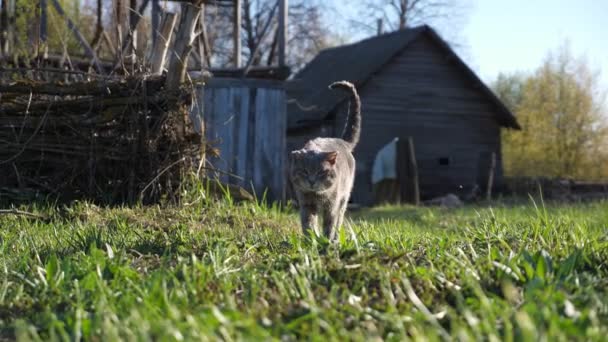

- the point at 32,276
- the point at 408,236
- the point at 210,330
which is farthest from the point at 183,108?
the point at 210,330

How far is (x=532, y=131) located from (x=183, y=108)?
29855 millimetres

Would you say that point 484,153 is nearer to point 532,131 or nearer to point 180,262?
point 532,131

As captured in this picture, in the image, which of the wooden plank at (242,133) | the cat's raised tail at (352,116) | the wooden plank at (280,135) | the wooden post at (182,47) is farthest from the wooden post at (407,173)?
the wooden post at (182,47)

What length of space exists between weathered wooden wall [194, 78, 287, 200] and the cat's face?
6.74m

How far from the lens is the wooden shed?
73.8 feet

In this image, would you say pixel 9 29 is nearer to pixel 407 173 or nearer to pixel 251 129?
pixel 251 129

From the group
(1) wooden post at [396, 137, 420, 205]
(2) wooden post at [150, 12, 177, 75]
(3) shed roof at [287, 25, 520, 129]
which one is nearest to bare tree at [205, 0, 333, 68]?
(3) shed roof at [287, 25, 520, 129]

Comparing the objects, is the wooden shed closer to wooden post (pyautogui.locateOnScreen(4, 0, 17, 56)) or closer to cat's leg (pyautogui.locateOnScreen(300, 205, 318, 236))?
wooden post (pyautogui.locateOnScreen(4, 0, 17, 56))

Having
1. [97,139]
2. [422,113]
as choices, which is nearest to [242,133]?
[97,139]

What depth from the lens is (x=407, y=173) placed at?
61.0 ft

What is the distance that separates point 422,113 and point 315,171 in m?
17.8

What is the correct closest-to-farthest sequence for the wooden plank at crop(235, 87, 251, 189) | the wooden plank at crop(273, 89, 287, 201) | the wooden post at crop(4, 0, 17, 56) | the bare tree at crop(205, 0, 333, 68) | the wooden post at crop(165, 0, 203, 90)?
the wooden post at crop(165, 0, 203, 90)
the wooden post at crop(4, 0, 17, 56)
the wooden plank at crop(235, 87, 251, 189)
the wooden plank at crop(273, 89, 287, 201)
the bare tree at crop(205, 0, 333, 68)

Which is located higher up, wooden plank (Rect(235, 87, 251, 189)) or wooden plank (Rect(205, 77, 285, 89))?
wooden plank (Rect(205, 77, 285, 89))

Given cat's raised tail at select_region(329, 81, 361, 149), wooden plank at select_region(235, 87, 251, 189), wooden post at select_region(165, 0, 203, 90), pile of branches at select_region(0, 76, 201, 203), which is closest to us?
wooden post at select_region(165, 0, 203, 90)
